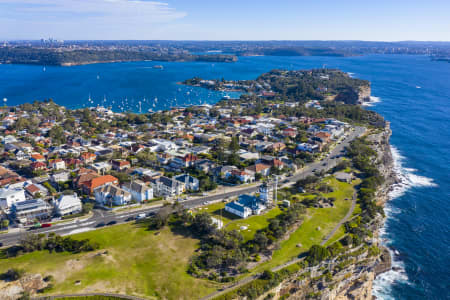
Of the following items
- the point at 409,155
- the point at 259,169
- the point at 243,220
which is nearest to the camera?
the point at 243,220

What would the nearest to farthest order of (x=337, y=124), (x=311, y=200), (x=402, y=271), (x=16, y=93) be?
(x=402, y=271)
(x=311, y=200)
(x=337, y=124)
(x=16, y=93)

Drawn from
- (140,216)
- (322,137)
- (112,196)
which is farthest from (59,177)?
(322,137)

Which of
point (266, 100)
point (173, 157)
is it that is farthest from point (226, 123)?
point (266, 100)

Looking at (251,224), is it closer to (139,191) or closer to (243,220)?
(243,220)

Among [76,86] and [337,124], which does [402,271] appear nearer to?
[337,124]

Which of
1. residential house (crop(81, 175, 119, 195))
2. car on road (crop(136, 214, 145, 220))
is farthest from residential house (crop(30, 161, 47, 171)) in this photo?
car on road (crop(136, 214, 145, 220))

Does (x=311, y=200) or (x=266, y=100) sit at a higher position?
(x=266, y=100)
